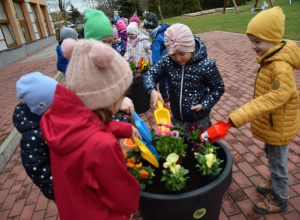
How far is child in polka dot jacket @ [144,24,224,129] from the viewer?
1.67 meters

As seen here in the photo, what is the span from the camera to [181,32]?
5.34ft

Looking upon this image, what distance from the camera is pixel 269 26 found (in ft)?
4.50

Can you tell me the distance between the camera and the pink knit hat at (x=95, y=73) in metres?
0.82

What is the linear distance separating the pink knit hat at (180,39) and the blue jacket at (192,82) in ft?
0.37

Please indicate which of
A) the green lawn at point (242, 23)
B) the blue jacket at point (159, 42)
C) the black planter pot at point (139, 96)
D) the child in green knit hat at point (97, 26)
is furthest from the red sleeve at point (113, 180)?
the green lawn at point (242, 23)

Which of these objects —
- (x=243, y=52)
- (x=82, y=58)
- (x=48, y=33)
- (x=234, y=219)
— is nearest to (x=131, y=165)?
(x=82, y=58)

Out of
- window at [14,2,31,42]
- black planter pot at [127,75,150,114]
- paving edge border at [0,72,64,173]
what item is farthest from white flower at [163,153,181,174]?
window at [14,2,31,42]

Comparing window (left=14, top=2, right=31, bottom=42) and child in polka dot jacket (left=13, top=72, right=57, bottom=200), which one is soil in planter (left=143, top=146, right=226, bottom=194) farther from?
window (left=14, top=2, right=31, bottom=42)

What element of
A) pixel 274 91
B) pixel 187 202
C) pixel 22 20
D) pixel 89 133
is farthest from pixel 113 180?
pixel 22 20

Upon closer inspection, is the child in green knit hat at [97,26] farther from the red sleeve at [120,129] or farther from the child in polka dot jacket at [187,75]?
the red sleeve at [120,129]

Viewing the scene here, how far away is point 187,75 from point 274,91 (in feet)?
2.10

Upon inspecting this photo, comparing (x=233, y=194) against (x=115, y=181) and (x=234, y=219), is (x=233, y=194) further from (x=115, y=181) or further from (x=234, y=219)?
(x=115, y=181)

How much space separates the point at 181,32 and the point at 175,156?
893mm

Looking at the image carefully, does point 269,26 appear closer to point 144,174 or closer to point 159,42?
point 144,174
